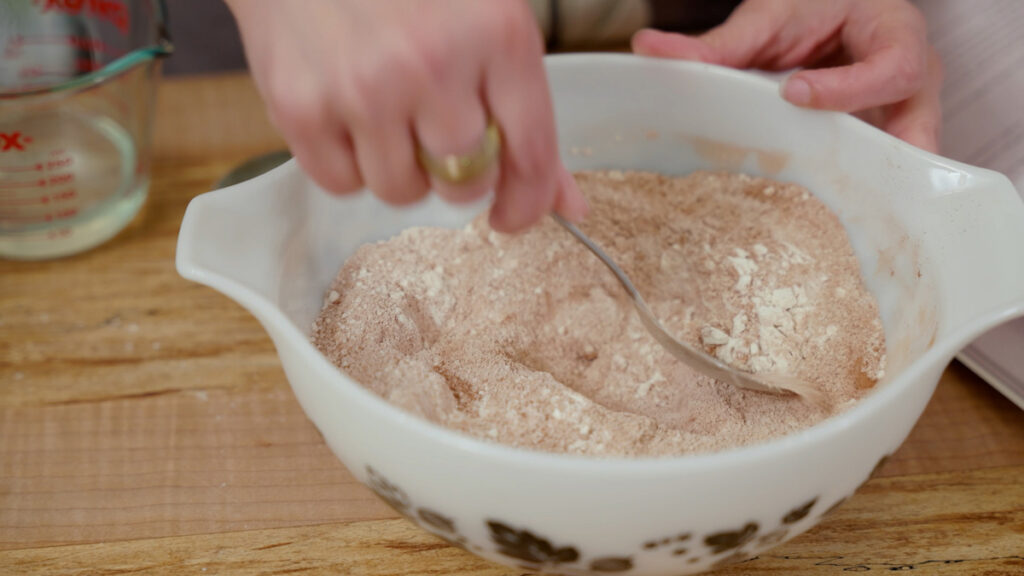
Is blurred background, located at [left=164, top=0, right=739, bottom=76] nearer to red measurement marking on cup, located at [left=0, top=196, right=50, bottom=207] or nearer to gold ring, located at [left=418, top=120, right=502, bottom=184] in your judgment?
red measurement marking on cup, located at [left=0, top=196, right=50, bottom=207]

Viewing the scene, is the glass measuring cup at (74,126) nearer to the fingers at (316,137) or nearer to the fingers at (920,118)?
the fingers at (316,137)

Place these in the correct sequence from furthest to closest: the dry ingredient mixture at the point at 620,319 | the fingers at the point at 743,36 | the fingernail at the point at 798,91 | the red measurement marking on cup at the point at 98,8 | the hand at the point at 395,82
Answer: the red measurement marking on cup at the point at 98,8 < the fingers at the point at 743,36 < the fingernail at the point at 798,91 < the dry ingredient mixture at the point at 620,319 < the hand at the point at 395,82

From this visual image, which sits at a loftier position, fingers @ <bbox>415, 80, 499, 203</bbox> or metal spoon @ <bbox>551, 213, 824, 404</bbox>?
fingers @ <bbox>415, 80, 499, 203</bbox>

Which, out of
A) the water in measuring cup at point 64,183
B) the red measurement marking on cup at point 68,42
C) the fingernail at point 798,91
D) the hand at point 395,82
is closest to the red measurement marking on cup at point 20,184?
the water in measuring cup at point 64,183

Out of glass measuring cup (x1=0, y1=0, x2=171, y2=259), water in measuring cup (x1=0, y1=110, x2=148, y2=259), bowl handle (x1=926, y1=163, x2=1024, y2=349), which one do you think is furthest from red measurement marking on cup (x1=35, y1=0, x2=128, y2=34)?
bowl handle (x1=926, y1=163, x2=1024, y2=349)

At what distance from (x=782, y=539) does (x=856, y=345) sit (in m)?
0.19

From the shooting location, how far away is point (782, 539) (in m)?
0.47

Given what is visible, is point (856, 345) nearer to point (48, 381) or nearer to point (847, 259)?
point (847, 259)

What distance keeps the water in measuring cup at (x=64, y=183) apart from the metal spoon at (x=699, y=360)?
0.49 metres

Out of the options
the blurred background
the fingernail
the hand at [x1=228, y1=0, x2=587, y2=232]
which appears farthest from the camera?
the blurred background

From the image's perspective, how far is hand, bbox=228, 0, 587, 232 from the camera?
0.40 metres

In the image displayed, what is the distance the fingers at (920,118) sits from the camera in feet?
2.27

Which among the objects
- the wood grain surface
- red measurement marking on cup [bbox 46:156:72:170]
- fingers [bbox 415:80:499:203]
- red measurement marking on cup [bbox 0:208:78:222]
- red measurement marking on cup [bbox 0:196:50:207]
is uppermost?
fingers [bbox 415:80:499:203]

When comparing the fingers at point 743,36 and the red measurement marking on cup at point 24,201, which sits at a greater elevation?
the fingers at point 743,36
